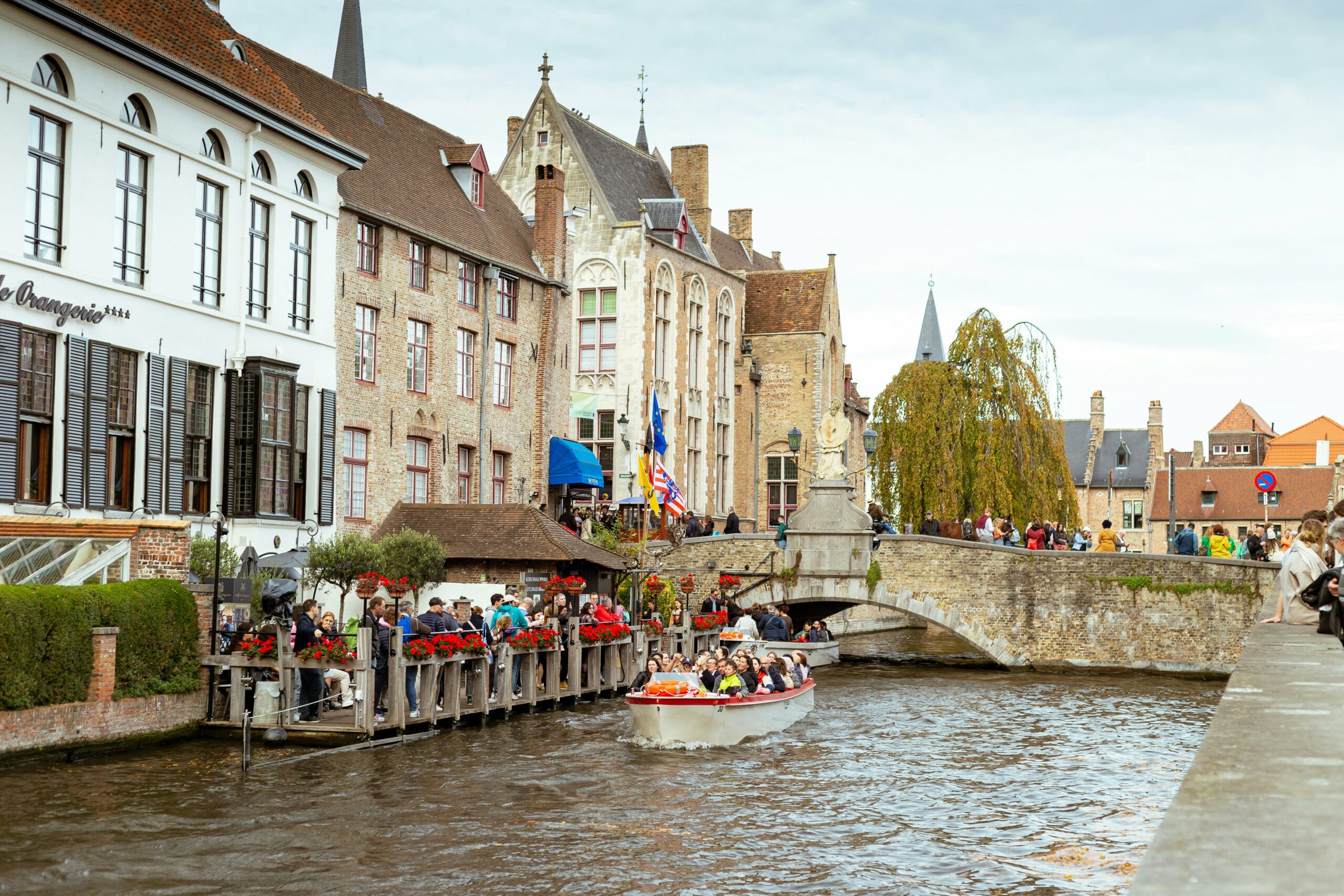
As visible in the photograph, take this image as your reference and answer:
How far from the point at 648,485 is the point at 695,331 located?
1353 cm

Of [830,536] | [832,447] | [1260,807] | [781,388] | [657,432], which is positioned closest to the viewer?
[1260,807]

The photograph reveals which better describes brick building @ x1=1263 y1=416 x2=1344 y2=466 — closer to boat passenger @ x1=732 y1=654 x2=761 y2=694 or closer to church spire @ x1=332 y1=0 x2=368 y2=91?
church spire @ x1=332 y1=0 x2=368 y2=91

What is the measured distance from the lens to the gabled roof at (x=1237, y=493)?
74.6m

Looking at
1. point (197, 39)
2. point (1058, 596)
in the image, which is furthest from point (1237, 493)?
point (197, 39)

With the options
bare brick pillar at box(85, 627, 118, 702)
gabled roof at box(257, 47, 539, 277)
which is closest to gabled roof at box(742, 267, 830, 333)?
gabled roof at box(257, 47, 539, 277)

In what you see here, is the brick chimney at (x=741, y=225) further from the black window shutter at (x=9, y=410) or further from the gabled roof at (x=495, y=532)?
the black window shutter at (x=9, y=410)

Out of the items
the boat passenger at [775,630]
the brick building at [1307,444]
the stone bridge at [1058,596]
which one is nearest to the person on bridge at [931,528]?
the stone bridge at [1058,596]

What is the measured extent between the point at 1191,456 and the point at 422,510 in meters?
69.4

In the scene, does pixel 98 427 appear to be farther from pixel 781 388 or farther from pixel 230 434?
pixel 781 388

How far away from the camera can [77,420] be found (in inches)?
797

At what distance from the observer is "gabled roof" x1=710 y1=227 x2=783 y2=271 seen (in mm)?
54875

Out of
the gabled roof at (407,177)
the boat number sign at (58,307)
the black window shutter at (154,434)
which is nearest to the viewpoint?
the boat number sign at (58,307)

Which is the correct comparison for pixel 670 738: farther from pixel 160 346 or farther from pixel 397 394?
pixel 397 394

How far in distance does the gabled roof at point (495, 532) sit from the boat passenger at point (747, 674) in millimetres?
6341
